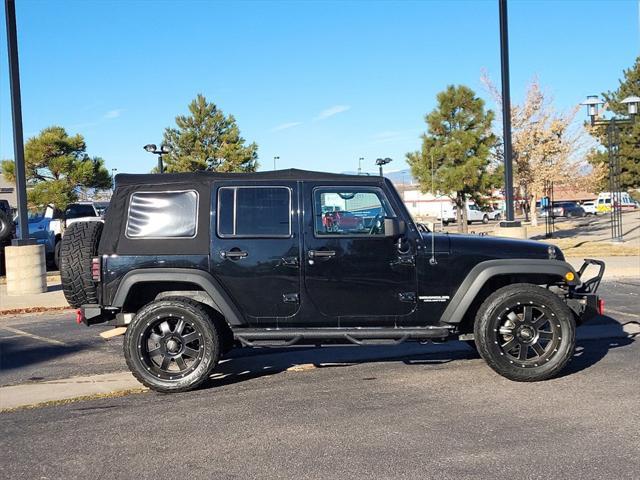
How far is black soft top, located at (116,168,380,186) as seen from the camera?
6.12 m

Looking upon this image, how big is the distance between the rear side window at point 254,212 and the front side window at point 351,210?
294 millimetres

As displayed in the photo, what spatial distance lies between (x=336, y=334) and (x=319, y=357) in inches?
55.1

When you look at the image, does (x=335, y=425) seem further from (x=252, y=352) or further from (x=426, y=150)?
(x=426, y=150)

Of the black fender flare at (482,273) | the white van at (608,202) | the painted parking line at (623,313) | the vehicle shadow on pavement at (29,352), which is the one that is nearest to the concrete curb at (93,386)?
the vehicle shadow on pavement at (29,352)

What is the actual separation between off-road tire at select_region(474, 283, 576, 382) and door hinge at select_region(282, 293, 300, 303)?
1596 millimetres

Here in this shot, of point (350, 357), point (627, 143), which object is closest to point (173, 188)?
point (350, 357)

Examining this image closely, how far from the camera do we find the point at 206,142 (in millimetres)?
32938

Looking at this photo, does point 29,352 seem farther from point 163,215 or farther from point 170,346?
point 163,215

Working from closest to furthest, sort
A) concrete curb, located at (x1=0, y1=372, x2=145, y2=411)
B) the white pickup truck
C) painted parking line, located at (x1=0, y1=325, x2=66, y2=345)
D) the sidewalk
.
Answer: concrete curb, located at (x1=0, y1=372, x2=145, y2=411) → painted parking line, located at (x1=0, y1=325, x2=66, y2=345) → the sidewalk → the white pickup truck

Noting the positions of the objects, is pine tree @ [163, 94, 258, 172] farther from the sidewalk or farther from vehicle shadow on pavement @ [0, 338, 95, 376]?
vehicle shadow on pavement @ [0, 338, 95, 376]

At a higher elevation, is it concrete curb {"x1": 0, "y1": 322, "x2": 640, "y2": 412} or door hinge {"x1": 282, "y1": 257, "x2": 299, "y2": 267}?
door hinge {"x1": 282, "y1": 257, "x2": 299, "y2": 267}

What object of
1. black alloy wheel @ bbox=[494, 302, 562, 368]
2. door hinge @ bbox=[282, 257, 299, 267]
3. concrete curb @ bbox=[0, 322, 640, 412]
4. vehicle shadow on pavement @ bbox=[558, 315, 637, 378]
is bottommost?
vehicle shadow on pavement @ bbox=[558, 315, 637, 378]

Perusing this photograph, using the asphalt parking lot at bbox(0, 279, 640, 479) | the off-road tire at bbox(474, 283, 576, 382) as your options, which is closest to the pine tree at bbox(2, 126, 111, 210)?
the asphalt parking lot at bbox(0, 279, 640, 479)

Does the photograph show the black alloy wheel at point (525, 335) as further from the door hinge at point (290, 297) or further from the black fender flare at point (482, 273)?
the door hinge at point (290, 297)
